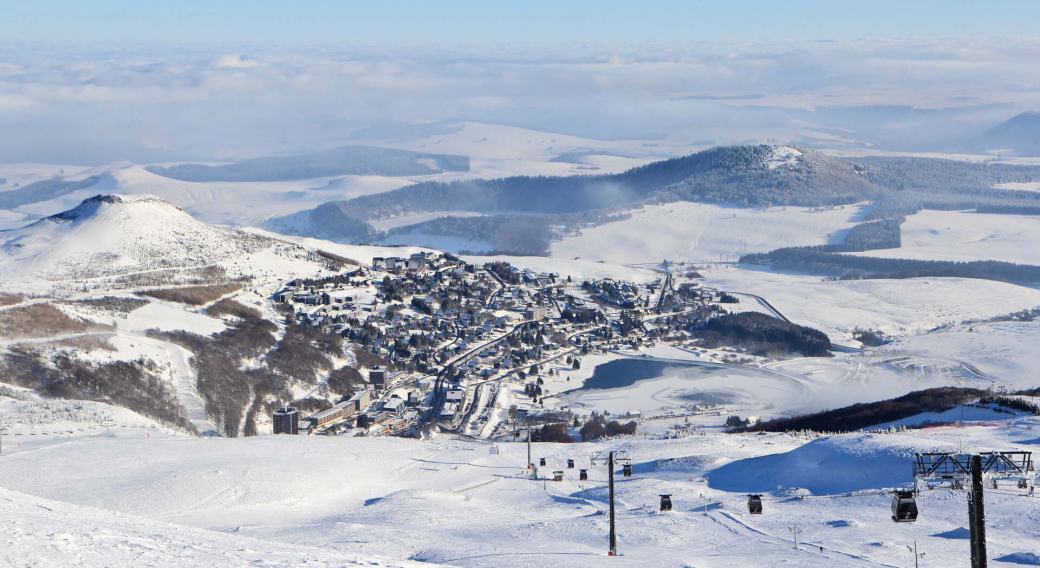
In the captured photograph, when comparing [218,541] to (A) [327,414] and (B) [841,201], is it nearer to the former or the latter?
(A) [327,414]

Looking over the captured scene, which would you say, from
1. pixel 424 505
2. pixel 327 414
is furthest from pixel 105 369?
pixel 424 505

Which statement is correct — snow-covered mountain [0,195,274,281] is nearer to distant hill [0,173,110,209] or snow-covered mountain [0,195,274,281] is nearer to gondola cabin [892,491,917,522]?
gondola cabin [892,491,917,522]

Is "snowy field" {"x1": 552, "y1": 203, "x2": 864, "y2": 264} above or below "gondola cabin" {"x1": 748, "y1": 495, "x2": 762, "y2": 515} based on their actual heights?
below

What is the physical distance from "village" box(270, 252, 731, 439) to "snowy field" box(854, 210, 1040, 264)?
3044cm

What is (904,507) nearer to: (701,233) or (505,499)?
(505,499)

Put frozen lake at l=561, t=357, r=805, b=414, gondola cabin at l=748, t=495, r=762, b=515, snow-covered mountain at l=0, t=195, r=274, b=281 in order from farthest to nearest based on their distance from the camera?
snow-covered mountain at l=0, t=195, r=274, b=281 → frozen lake at l=561, t=357, r=805, b=414 → gondola cabin at l=748, t=495, r=762, b=515

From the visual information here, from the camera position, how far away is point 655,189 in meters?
160

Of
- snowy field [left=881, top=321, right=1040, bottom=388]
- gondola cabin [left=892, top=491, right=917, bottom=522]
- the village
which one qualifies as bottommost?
snowy field [left=881, top=321, right=1040, bottom=388]

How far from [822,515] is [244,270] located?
57861 mm

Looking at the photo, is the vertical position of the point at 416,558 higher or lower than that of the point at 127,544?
lower

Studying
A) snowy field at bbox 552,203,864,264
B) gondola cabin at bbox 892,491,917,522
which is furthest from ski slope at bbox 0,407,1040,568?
snowy field at bbox 552,203,864,264

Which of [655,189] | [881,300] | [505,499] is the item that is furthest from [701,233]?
[505,499]

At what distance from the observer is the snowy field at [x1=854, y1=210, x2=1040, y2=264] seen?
356ft

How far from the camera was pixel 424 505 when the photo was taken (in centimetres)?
2720
